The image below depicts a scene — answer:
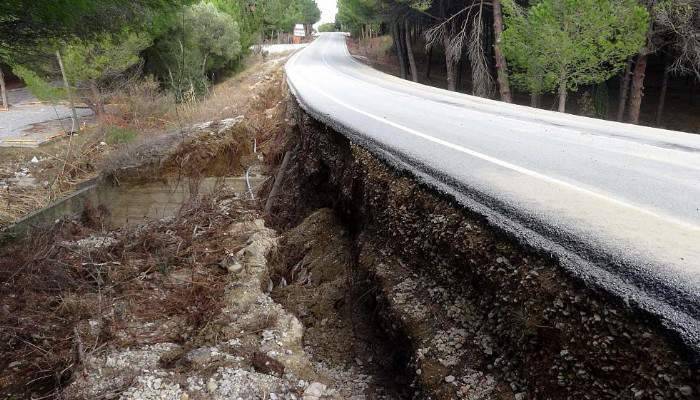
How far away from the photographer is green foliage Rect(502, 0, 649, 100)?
16422 millimetres

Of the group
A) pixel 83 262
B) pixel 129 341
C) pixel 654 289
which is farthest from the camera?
pixel 83 262

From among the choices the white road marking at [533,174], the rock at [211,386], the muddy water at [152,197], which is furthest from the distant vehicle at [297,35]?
the rock at [211,386]

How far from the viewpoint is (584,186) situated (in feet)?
14.4

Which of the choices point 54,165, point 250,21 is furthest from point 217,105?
point 250,21

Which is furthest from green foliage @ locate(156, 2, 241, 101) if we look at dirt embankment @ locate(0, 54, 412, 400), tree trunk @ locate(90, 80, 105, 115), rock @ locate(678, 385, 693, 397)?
rock @ locate(678, 385, 693, 397)

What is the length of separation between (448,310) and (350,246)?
2.67 m

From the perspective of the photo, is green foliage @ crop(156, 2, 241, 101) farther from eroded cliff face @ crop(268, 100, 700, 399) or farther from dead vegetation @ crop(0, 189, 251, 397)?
eroded cliff face @ crop(268, 100, 700, 399)

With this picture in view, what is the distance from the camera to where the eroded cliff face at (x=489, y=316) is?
2211 millimetres

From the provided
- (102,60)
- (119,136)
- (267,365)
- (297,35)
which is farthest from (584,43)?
(297,35)

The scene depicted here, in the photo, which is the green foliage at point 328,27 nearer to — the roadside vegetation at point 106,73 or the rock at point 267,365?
the roadside vegetation at point 106,73

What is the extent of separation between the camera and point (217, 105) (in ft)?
58.7

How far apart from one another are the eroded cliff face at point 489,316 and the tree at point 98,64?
17223mm

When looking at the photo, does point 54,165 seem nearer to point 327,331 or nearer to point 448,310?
point 327,331

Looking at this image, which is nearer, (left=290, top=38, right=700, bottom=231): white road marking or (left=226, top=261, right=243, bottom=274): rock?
(left=290, top=38, right=700, bottom=231): white road marking
